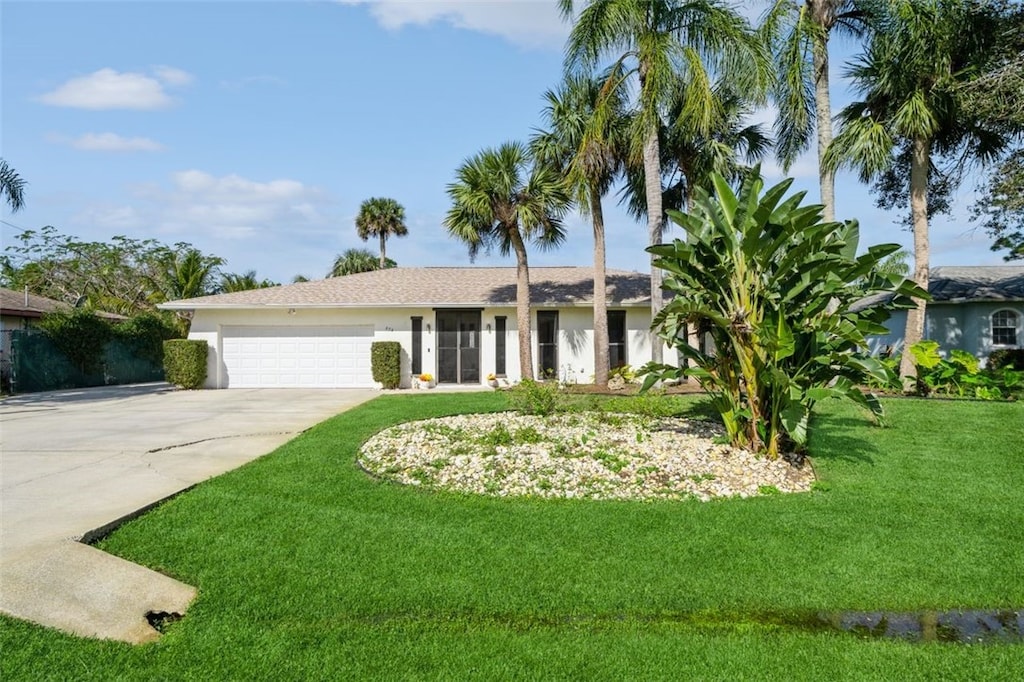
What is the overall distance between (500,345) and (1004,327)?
51.0ft

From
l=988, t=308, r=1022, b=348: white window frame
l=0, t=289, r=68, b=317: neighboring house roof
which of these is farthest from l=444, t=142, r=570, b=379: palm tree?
l=0, t=289, r=68, b=317: neighboring house roof

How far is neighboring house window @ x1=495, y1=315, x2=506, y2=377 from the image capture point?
19.6 metres

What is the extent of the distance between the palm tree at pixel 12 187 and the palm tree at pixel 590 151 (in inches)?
544

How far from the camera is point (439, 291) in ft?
67.5

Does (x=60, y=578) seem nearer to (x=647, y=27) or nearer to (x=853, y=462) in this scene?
(x=853, y=462)

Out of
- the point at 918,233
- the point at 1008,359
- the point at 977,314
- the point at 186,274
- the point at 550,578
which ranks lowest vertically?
the point at 550,578

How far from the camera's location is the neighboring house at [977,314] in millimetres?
19188

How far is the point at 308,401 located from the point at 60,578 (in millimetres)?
11444

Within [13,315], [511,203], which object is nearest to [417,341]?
[511,203]

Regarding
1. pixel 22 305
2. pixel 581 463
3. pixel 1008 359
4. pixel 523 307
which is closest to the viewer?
pixel 581 463

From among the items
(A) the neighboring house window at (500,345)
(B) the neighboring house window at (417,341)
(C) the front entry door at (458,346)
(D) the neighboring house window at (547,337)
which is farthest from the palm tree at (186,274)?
(D) the neighboring house window at (547,337)

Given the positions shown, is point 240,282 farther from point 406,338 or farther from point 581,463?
point 581,463

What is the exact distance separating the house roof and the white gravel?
10813mm

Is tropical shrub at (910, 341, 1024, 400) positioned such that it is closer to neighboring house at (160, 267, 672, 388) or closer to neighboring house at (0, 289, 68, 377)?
neighboring house at (160, 267, 672, 388)
